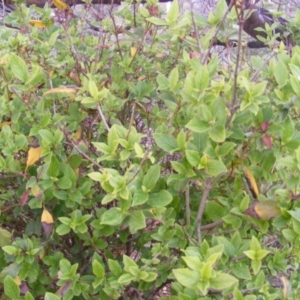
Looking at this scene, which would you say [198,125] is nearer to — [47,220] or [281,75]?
[281,75]

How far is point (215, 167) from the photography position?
1.14 meters

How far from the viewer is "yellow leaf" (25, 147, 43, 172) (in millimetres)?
1373

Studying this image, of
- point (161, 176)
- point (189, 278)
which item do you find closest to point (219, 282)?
point (189, 278)

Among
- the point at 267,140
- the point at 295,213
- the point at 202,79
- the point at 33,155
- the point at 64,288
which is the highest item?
the point at 202,79

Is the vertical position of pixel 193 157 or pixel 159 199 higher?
pixel 193 157

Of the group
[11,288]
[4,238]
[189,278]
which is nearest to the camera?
[189,278]

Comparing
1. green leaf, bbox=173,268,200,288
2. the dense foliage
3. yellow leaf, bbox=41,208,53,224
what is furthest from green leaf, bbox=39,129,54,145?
green leaf, bbox=173,268,200,288

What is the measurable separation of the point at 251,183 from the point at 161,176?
30 centimetres

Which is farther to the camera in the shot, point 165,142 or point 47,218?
point 47,218

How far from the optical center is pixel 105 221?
1164 mm

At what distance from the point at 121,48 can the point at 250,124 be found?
0.96 metres

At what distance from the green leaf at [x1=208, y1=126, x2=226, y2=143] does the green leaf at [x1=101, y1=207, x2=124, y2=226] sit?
0.31m

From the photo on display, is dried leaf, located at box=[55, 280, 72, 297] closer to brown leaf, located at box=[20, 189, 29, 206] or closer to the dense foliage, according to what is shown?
the dense foliage

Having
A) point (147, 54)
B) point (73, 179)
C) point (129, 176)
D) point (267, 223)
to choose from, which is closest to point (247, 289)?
point (267, 223)
